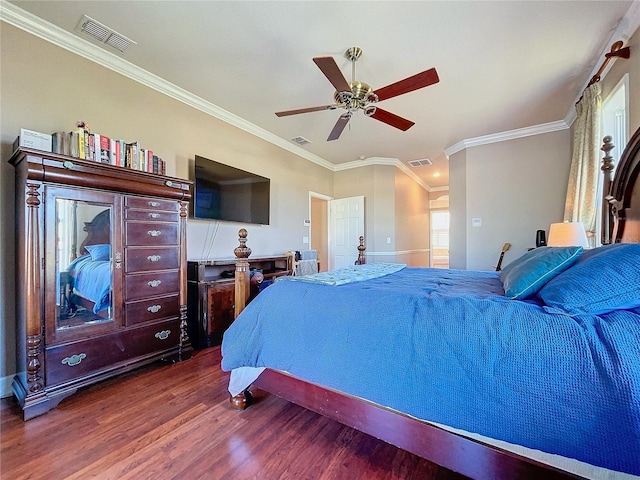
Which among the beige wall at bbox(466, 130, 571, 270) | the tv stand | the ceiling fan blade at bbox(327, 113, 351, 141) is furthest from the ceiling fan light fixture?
the tv stand

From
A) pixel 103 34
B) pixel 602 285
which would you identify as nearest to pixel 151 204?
pixel 103 34

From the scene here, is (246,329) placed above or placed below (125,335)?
above

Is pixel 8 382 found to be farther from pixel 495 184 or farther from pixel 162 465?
pixel 495 184

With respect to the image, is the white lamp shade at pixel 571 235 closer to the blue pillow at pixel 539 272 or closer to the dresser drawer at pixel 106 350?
the blue pillow at pixel 539 272

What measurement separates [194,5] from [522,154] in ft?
15.2

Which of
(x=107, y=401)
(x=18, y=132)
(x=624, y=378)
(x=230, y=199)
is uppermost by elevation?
(x=18, y=132)

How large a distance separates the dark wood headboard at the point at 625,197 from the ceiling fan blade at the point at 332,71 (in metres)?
1.92

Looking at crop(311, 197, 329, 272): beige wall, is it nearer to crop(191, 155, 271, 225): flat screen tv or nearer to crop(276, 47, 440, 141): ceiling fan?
crop(191, 155, 271, 225): flat screen tv

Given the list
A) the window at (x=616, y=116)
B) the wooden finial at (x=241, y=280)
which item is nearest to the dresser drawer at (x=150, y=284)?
the wooden finial at (x=241, y=280)

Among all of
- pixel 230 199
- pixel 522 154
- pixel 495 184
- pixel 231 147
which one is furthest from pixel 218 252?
pixel 522 154

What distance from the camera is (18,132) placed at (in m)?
2.05

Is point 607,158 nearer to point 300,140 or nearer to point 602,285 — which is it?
point 602,285

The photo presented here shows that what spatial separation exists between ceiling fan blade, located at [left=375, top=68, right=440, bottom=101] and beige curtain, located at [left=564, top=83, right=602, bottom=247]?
1931 mm

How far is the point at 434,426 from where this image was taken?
1.15 meters
